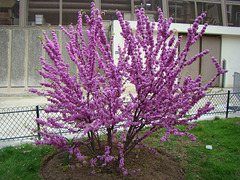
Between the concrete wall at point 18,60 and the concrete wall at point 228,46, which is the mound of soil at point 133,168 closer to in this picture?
the concrete wall at point 18,60

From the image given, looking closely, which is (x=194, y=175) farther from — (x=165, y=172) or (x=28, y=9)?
(x=28, y=9)

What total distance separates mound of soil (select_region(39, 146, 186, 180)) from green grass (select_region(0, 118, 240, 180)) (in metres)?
0.15

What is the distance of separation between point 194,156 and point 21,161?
287 cm

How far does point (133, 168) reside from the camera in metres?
2.78

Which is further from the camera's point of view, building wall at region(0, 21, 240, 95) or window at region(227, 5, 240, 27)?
window at region(227, 5, 240, 27)

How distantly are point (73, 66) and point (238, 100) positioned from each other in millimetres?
8939

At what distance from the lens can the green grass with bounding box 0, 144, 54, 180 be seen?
2.75m

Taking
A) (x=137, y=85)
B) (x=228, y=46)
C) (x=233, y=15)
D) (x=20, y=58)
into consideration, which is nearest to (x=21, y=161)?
(x=137, y=85)

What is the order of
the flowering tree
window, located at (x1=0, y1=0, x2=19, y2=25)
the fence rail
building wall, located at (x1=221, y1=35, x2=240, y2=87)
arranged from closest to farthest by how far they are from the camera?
the flowering tree < the fence rail < window, located at (x1=0, y1=0, x2=19, y2=25) < building wall, located at (x1=221, y1=35, x2=240, y2=87)

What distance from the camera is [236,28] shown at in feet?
47.7

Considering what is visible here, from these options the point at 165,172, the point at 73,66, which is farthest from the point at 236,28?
the point at 165,172

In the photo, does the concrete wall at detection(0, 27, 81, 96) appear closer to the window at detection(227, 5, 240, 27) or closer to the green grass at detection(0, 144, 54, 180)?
the green grass at detection(0, 144, 54, 180)

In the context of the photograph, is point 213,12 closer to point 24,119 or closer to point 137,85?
point 24,119

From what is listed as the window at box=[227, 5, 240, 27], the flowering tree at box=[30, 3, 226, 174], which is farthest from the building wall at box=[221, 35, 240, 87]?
the flowering tree at box=[30, 3, 226, 174]
